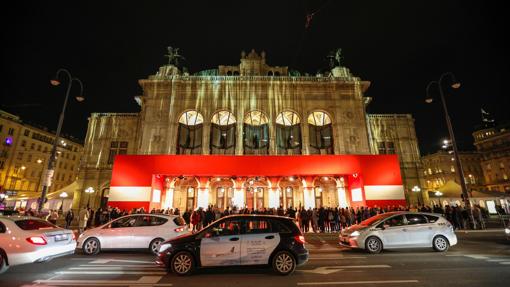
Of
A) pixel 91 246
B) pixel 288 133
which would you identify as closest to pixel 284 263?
pixel 91 246

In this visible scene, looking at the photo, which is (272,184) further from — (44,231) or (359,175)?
(44,231)

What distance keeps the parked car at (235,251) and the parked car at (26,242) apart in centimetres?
324

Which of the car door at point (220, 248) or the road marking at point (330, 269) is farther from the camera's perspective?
the road marking at point (330, 269)

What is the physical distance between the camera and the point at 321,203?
934 inches

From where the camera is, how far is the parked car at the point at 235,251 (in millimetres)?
A: 6398

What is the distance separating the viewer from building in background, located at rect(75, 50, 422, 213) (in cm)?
A: 2334

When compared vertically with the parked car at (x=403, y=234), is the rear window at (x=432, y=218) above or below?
above

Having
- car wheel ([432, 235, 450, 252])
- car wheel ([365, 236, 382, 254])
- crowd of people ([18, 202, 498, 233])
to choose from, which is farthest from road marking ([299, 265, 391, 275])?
crowd of people ([18, 202, 498, 233])

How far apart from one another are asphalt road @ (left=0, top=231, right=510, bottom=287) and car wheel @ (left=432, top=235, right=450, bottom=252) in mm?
810

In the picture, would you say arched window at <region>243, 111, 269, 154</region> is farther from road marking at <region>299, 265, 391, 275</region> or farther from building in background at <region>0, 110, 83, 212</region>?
building in background at <region>0, 110, 83, 212</region>

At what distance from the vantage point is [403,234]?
9.66 m

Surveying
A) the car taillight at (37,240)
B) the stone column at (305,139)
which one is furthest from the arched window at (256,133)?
the car taillight at (37,240)

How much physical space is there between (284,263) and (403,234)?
6050 millimetres

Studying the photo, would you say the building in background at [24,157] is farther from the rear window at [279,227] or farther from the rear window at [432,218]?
the rear window at [432,218]
